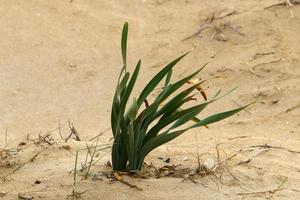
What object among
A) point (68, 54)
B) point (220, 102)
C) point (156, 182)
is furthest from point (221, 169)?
point (68, 54)

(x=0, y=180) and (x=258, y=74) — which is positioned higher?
(x=258, y=74)

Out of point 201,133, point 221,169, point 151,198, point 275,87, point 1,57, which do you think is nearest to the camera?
point 151,198

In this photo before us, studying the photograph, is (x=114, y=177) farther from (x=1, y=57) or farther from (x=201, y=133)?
(x=1, y=57)

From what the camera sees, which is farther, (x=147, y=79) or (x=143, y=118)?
(x=147, y=79)

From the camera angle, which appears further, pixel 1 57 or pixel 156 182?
pixel 1 57

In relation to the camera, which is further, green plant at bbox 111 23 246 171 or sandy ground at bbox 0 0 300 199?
sandy ground at bbox 0 0 300 199

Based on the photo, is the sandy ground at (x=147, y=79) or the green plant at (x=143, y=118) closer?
the green plant at (x=143, y=118)

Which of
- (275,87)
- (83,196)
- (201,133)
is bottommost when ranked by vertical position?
(83,196)

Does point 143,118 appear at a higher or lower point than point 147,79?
lower
